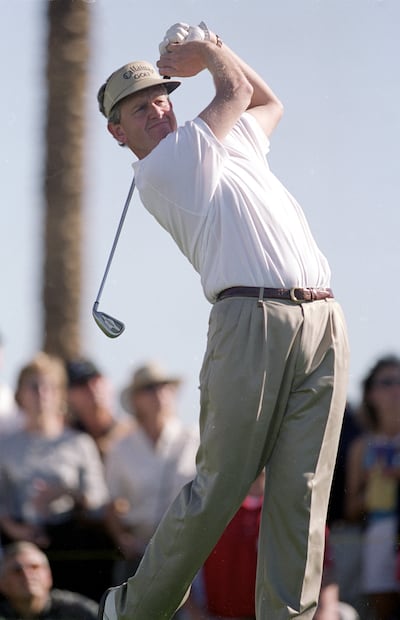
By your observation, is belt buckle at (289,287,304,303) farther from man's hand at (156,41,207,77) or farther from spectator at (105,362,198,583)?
spectator at (105,362,198,583)

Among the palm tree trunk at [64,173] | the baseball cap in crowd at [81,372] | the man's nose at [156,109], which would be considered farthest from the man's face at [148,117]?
the palm tree trunk at [64,173]

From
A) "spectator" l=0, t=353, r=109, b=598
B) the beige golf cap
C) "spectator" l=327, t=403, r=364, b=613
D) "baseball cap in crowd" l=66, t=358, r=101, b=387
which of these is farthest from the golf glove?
"baseball cap in crowd" l=66, t=358, r=101, b=387

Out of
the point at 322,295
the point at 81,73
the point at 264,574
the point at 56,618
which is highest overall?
the point at 81,73

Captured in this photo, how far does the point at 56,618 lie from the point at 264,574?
2230 mm

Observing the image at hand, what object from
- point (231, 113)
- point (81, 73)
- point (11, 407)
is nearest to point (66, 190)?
point (81, 73)

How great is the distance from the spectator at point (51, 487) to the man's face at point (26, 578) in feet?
0.53

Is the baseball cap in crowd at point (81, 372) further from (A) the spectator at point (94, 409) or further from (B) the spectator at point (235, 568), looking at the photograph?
(B) the spectator at point (235, 568)

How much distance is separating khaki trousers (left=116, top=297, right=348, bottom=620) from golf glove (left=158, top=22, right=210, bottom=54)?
0.85m

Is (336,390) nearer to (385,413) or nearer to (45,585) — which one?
(385,413)

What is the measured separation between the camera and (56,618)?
6.47 m

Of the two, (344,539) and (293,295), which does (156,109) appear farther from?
(344,539)

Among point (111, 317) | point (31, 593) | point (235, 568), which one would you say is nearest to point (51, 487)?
point (31, 593)

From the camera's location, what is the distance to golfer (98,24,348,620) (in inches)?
172

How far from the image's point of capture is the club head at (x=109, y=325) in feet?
15.2
